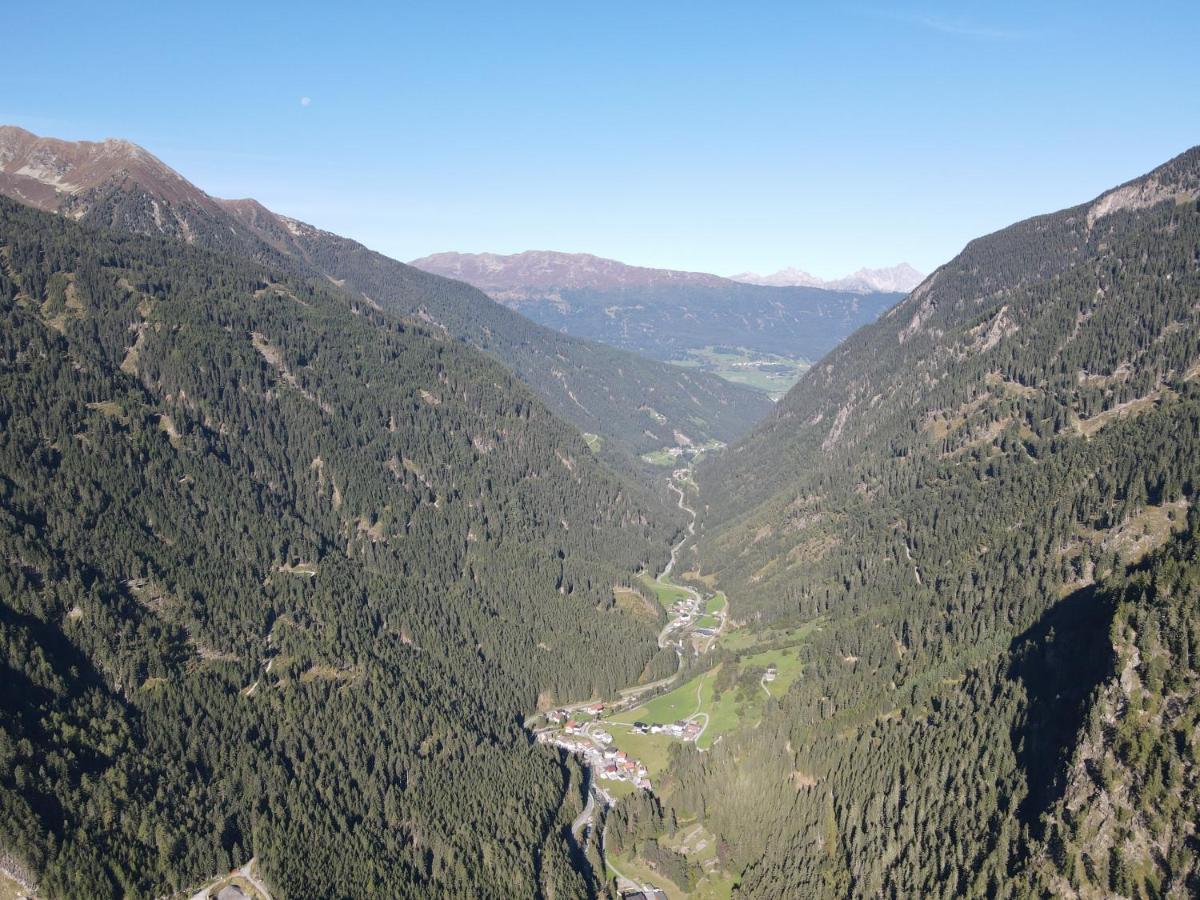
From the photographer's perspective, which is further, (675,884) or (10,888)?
(675,884)

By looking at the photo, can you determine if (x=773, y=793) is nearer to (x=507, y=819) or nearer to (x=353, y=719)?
(x=507, y=819)

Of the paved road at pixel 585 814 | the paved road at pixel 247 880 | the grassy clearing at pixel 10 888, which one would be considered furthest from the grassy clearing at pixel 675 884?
the grassy clearing at pixel 10 888

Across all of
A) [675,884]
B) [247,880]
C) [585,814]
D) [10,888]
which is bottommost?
[675,884]

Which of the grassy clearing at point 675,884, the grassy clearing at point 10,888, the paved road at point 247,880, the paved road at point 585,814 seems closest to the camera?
the grassy clearing at point 10,888

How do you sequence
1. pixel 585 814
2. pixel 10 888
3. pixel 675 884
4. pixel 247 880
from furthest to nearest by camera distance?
pixel 585 814 < pixel 675 884 < pixel 247 880 < pixel 10 888

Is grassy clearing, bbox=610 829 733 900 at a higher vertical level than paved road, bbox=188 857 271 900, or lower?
lower

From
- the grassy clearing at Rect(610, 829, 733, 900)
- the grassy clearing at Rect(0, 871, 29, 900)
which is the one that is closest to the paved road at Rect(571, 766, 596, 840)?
the grassy clearing at Rect(610, 829, 733, 900)

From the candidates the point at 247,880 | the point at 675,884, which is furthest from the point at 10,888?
the point at 675,884

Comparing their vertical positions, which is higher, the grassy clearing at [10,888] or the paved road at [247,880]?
the grassy clearing at [10,888]

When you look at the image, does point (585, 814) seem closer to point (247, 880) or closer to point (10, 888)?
point (247, 880)

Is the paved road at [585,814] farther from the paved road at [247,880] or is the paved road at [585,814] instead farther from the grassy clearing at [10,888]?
the grassy clearing at [10,888]

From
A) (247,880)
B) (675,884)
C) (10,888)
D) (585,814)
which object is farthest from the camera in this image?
(585,814)

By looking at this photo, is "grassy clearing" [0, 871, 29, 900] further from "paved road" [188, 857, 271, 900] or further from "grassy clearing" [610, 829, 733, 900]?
"grassy clearing" [610, 829, 733, 900]
